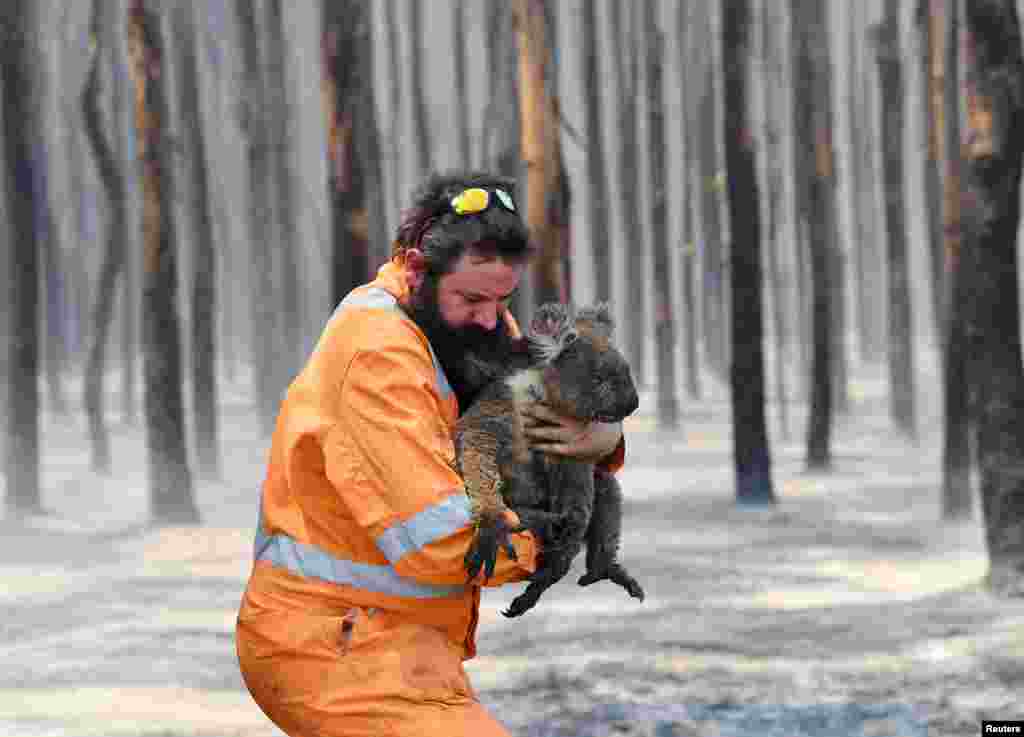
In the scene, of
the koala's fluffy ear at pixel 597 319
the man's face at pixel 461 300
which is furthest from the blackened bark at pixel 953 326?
the man's face at pixel 461 300

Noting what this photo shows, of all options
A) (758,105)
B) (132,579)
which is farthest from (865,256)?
(132,579)

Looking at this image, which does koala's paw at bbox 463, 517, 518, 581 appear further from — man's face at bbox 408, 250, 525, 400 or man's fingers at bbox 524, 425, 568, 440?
man's face at bbox 408, 250, 525, 400

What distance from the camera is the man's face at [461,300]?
294 cm

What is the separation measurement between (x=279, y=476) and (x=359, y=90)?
Answer: 12131mm

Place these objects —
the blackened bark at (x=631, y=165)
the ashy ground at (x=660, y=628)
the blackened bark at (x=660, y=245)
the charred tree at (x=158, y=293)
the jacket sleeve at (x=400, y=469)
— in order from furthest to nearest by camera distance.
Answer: the blackened bark at (x=631, y=165) < the blackened bark at (x=660, y=245) < the charred tree at (x=158, y=293) < the ashy ground at (x=660, y=628) < the jacket sleeve at (x=400, y=469)

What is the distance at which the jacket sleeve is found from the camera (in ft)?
9.13

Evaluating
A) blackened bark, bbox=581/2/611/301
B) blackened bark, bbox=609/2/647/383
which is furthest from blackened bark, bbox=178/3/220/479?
blackened bark, bbox=609/2/647/383

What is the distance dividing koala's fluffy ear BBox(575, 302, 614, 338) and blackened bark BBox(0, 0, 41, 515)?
1447 cm

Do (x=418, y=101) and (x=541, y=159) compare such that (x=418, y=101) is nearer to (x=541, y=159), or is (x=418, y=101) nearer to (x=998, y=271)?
(x=541, y=159)

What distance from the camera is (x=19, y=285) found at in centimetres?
1688

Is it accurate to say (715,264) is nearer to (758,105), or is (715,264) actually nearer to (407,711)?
(758,105)

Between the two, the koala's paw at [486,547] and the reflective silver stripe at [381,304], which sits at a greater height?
the reflective silver stripe at [381,304]

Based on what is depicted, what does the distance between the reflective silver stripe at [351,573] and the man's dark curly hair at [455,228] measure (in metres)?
0.55

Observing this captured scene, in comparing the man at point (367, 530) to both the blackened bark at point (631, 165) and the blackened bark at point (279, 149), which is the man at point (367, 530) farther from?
the blackened bark at point (631, 165)
